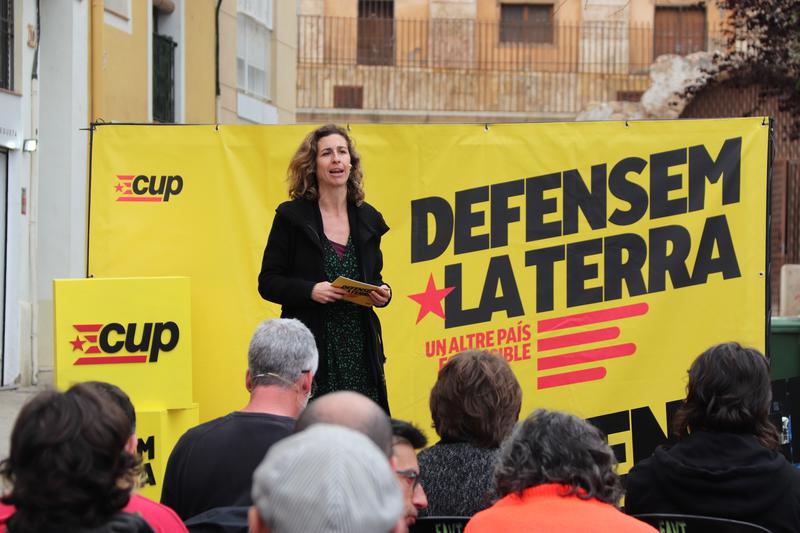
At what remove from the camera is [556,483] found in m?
3.11

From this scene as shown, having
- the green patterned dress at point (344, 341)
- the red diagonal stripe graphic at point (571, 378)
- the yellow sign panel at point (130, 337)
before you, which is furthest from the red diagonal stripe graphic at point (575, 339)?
the yellow sign panel at point (130, 337)

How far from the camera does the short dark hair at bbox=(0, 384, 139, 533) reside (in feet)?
8.46

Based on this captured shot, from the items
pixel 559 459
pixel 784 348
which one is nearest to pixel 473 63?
pixel 784 348

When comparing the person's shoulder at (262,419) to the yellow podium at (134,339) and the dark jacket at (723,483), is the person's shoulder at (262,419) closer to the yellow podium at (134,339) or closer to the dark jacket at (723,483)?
the dark jacket at (723,483)

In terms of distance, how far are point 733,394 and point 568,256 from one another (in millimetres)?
3022

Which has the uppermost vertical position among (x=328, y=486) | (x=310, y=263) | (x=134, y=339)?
(x=310, y=263)

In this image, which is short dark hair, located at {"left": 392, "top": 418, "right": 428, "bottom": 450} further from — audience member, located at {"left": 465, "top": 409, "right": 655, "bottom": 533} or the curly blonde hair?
the curly blonde hair

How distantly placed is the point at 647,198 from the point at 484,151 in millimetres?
914

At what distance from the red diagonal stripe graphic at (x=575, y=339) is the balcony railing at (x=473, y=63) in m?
24.7

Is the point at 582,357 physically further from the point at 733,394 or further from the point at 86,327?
the point at 733,394

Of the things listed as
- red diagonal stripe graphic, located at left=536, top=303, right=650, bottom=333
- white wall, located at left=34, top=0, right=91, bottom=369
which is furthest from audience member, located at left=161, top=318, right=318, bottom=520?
white wall, located at left=34, top=0, right=91, bottom=369

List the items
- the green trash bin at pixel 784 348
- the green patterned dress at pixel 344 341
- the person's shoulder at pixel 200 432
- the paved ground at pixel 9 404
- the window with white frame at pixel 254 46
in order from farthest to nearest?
the window with white frame at pixel 254 46 → the paved ground at pixel 9 404 → the green trash bin at pixel 784 348 → the green patterned dress at pixel 344 341 → the person's shoulder at pixel 200 432

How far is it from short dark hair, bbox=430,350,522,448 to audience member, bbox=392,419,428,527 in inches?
17.6

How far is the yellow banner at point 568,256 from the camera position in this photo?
22.5ft
